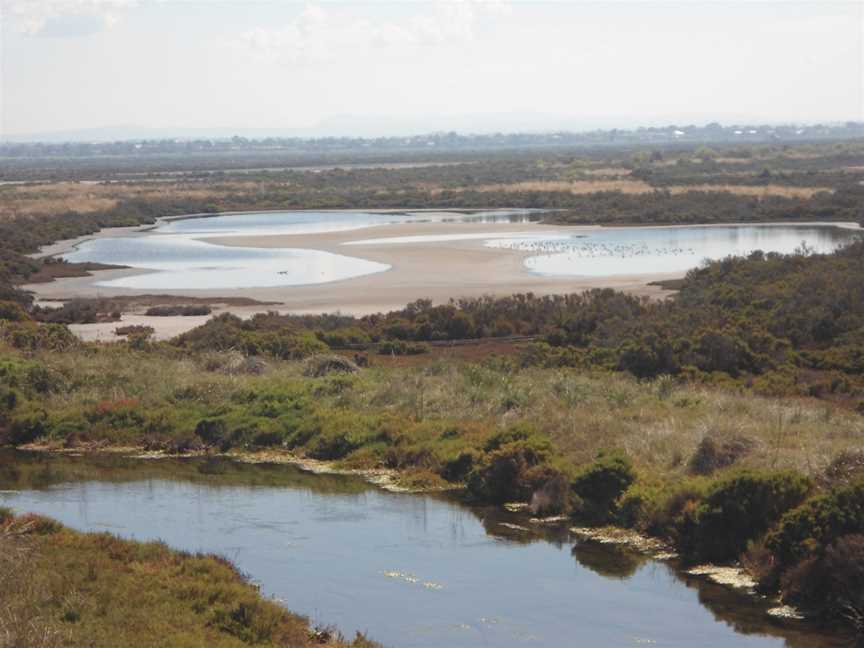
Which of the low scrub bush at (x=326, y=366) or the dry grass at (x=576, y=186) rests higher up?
the dry grass at (x=576, y=186)

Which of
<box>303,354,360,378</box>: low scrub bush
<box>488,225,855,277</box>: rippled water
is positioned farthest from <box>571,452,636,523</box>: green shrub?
<box>488,225,855,277</box>: rippled water

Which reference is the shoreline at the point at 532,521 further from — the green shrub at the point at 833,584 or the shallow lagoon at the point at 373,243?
the shallow lagoon at the point at 373,243

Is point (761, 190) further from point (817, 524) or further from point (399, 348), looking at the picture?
point (817, 524)

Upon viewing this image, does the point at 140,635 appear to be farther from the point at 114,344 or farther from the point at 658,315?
the point at 658,315

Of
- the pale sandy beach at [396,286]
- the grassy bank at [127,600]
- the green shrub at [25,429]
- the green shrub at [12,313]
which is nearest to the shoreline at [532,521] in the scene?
the green shrub at [25,429]

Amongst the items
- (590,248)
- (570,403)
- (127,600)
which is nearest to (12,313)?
(570,403)

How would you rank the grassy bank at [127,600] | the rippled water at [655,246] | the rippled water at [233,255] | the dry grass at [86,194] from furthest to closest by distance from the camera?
the dry grass at [86,194], the rippled water at [655,246], the rippled water at [233,255], the grassy bank at [127,600]
